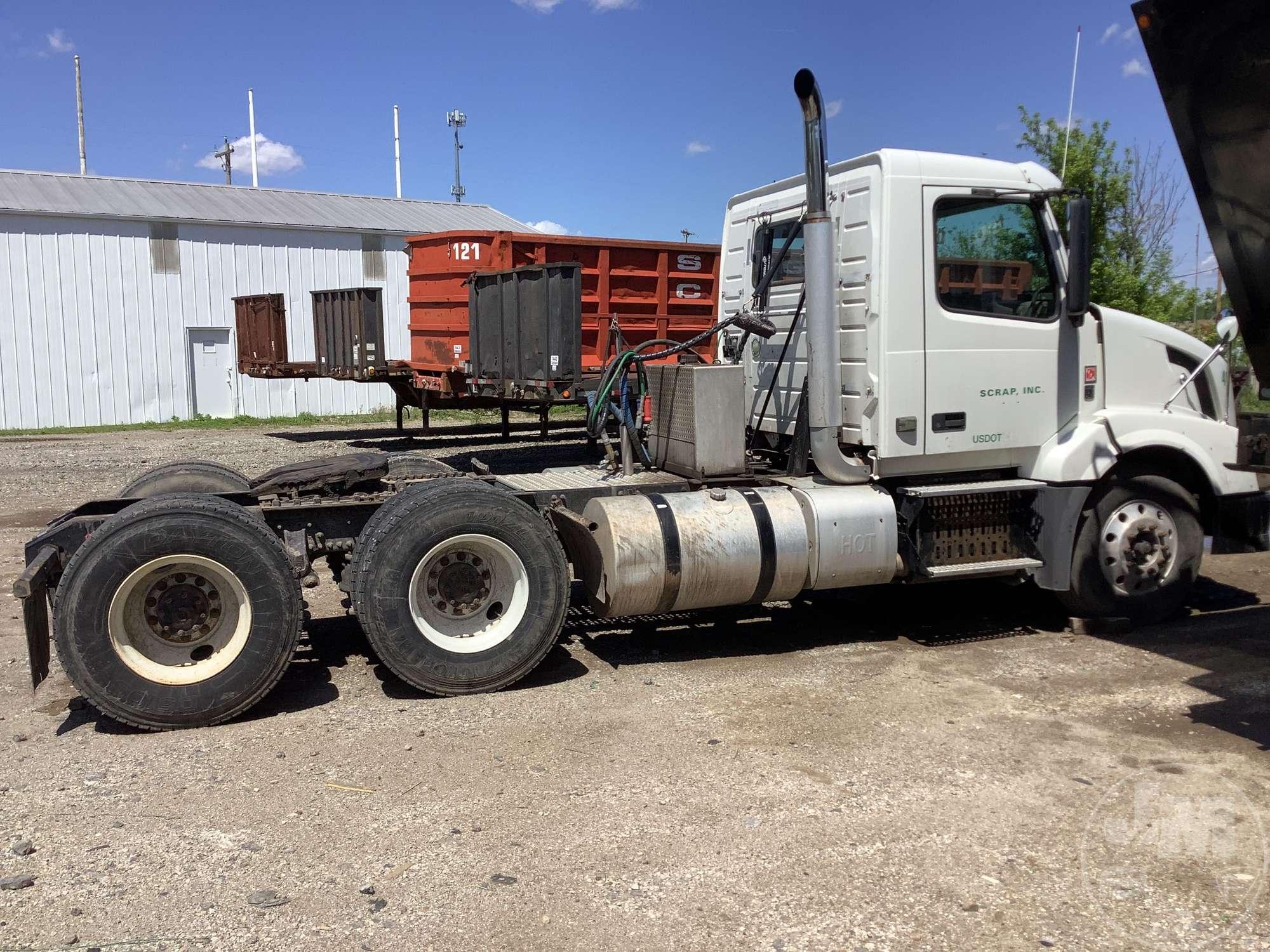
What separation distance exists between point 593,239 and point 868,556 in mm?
8515

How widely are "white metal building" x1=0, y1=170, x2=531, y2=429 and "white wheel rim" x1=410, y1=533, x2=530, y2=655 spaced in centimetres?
2200

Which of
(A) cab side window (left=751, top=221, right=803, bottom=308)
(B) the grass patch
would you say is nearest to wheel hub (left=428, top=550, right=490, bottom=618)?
(A) cab side window (left=751, top=221, right=803, bottom=308)

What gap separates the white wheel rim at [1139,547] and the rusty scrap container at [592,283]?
7.37m

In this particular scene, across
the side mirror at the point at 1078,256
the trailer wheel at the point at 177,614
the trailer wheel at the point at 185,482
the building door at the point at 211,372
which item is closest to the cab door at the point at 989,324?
the side mirror at the point at 1078,256

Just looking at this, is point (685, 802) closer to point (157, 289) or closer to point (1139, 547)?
point (1139, 547)

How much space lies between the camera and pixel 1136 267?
50.6 ft

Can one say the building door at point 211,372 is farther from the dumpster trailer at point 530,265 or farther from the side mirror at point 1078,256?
the side mirror at point 1078,256

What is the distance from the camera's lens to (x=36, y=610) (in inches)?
193

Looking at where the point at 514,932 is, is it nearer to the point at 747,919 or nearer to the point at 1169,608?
the point at 747,919

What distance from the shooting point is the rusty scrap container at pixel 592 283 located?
13.8 metres

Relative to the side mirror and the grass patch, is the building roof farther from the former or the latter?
the side mirror

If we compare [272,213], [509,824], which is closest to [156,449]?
[272,213]

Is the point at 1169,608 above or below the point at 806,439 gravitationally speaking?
below

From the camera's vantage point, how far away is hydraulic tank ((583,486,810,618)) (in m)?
5.83
